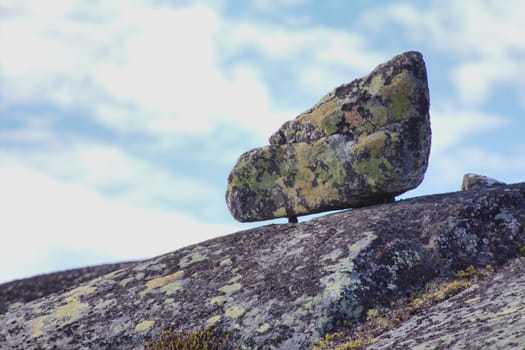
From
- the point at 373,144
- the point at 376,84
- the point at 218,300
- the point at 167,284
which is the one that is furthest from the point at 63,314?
the point at 376,84

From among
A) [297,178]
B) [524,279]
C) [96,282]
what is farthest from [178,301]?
[524,279]

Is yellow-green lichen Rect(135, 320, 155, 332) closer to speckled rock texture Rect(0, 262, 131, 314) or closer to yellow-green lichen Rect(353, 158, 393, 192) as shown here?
yellow-green lichen Rect(353, 158, 393, 192)

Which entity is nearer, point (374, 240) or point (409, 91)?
point (374, 240)

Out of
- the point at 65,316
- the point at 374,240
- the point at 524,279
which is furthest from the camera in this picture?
the point at 65,316

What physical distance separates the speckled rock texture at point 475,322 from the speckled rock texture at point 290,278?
→ 84 cm

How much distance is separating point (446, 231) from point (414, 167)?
2042 mm

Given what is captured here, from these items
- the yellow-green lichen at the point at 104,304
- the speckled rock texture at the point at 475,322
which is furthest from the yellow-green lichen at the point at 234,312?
the yellow-green lichen at the point at 104,304

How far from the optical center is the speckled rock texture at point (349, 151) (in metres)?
16.5

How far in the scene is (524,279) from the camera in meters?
12.1

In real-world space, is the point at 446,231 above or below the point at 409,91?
below

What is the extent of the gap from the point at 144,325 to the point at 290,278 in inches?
129

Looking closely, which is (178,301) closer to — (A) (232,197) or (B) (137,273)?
(B) (137,273)

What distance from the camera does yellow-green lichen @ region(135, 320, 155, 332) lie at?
1447 centimetres

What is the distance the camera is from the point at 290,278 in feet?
47.0
